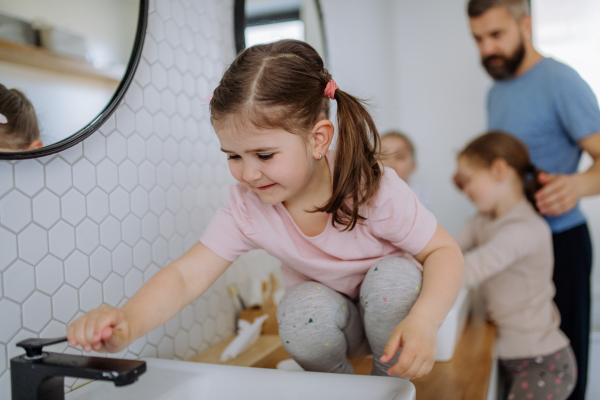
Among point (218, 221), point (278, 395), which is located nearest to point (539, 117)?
point (218, 221)

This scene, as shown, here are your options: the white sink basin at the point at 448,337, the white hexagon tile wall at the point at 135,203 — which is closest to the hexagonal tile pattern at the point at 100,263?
the white hexagon tile wall at the point at 135,203

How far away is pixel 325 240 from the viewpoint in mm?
817

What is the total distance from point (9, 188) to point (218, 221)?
313 mm

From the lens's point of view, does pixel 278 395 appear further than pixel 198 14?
No

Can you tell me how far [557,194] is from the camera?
132 centimetres

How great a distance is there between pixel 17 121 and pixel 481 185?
1.31 m

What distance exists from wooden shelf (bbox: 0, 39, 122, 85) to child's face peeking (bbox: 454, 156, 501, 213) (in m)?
1.16

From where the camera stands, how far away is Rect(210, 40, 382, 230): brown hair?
674 millimetres

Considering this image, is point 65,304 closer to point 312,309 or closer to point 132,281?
point 132,281

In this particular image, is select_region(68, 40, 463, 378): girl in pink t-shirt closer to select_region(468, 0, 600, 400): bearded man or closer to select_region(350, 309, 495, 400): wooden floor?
select_region(350, 309, 495, 400): wooden floor

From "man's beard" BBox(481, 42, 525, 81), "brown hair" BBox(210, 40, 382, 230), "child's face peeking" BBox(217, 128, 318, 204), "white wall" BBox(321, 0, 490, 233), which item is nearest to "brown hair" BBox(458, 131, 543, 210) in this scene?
"man's beard" BBox(481, 42, 525, 81)

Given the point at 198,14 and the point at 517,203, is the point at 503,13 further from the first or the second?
the point at 198,14

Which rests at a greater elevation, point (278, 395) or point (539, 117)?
point (539, 117)

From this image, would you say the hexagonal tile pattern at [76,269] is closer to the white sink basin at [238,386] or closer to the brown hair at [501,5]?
the white sink basin at [238,386]
